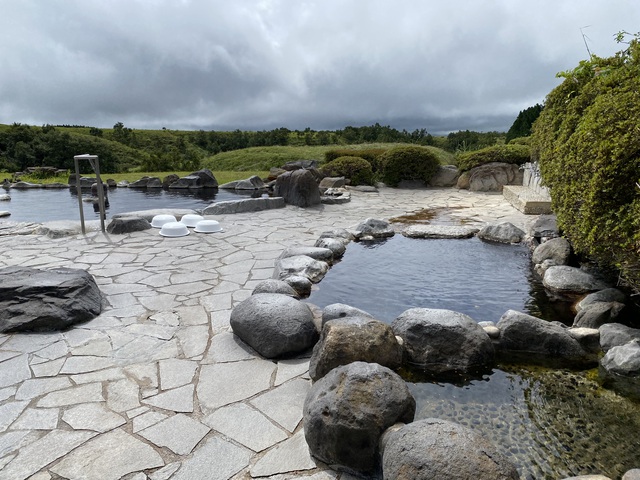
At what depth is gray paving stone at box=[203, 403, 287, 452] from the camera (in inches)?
103

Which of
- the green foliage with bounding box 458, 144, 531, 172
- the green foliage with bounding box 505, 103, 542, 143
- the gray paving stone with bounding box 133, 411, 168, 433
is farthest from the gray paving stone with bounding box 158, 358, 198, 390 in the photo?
the green foliage with bounding box 505, 103, 542, 143

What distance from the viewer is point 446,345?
11.9 ft

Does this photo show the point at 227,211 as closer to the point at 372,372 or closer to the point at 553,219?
the point at 553,219

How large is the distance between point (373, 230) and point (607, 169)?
4.90 metres

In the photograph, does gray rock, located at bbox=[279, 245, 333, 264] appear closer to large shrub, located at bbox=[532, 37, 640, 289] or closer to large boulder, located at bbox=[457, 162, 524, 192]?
large shrub, located at bbox=[532, 37, 640, 289]

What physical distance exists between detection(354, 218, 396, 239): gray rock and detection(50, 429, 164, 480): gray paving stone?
6.20 metres

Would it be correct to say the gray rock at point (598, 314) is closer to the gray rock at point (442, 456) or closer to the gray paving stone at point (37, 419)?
the gray rock at point (442, 456)

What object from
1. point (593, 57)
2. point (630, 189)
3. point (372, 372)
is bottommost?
point (372, 372)

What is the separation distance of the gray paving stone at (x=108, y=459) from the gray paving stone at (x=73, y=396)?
0.49 metres

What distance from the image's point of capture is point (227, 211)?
11.0 metres

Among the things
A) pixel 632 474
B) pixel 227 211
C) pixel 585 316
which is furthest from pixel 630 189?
pixel 227 211

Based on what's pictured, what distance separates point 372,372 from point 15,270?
4.36 m

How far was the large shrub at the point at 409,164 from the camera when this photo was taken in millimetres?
16656

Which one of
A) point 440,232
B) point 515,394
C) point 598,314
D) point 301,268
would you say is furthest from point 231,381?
point 440,232
